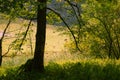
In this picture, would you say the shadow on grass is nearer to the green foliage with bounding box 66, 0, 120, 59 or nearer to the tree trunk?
the tree trunk

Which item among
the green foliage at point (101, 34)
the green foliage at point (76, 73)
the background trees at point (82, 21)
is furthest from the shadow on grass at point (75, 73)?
the green foliage at point (101, 34)

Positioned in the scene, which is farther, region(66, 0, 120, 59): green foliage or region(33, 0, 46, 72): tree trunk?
region(66, 0, 120, 59): green foliage

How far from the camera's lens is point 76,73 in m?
18.4

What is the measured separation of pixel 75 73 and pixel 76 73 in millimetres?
54

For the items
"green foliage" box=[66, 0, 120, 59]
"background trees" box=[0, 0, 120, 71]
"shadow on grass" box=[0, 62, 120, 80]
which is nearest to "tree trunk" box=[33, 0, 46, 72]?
"background trees" box=[0, 0, 120, 71]

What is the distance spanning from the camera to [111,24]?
33531 millimetres

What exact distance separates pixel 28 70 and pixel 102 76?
4.25 meters

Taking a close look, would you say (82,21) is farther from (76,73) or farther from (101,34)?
(101,34)

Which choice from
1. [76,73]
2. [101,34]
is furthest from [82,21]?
[101,34]

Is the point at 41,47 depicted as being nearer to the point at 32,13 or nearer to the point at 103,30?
the point at 32,13

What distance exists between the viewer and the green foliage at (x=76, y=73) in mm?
17531

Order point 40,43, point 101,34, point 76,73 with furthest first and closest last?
1. point 101,34
2. point 40,43
3. point 76,73

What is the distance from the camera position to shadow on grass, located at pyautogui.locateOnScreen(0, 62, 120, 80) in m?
17.5

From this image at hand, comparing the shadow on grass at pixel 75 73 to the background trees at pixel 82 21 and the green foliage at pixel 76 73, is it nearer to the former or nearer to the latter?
the green foliage at pixel 76 73
